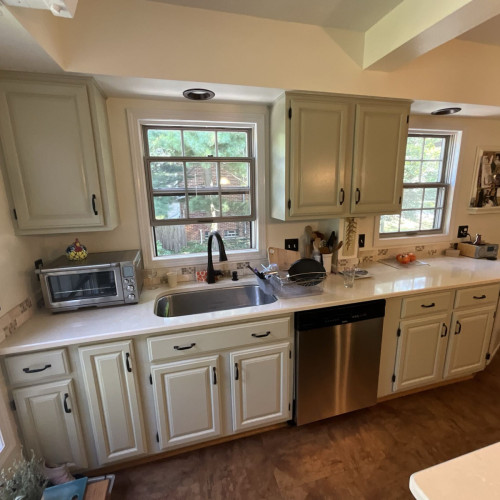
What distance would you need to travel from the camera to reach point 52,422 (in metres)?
1.38

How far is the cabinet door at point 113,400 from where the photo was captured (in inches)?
54.4

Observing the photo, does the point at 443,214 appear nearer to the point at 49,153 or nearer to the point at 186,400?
the point at 186,400

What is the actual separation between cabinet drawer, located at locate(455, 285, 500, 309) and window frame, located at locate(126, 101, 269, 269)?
156 cm

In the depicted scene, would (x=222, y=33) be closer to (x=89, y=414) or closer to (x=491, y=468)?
(x=491, y=468)

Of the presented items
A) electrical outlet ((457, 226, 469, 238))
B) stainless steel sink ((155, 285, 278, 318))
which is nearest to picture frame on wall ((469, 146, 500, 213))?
electrical outlet ((457, 226, 469, 238))

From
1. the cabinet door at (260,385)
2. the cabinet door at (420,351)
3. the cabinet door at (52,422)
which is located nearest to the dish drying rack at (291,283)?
the cabinet door at (260,385)

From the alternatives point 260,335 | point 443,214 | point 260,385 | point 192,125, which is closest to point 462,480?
point 260,335

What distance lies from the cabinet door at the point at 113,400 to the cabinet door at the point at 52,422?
0.29 ft

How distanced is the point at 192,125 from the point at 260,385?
6.17 feet

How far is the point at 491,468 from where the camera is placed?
66cm

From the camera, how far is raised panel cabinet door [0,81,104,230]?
136 centimetres

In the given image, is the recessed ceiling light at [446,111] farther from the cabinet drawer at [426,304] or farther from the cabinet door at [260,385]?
the cabinet door at [260,385]

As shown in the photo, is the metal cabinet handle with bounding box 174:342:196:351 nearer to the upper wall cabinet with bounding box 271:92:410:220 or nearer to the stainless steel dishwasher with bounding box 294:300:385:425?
→ the stainless steel dishwasher with bounding box 294:300:385:425

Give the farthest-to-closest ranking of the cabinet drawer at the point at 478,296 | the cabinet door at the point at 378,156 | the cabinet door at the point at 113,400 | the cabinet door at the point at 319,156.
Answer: the cabinet drawer at the point at 478,296 < the cabinet door at the point at 378,156 < the cabinet door at the point at 319,156 < the cabinet door at the point at 113,400
